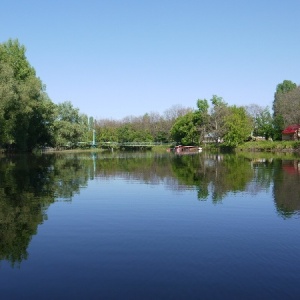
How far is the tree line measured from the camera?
56625mm

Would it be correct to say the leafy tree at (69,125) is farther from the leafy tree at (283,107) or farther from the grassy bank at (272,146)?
the leafy tree at (283,107)

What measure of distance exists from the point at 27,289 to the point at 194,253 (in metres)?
4.57

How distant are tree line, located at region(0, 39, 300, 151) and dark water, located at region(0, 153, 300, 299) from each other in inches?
1419

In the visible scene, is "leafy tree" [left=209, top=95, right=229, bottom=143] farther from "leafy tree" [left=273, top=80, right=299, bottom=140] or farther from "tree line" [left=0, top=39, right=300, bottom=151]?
"leafy tree" [left=273, top=80, right=299, bottom=140]

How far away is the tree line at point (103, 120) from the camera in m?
56.6

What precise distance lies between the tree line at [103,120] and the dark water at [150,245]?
36037 millimetres

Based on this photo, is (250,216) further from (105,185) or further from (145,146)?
(145,146)

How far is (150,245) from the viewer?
38.4 ft

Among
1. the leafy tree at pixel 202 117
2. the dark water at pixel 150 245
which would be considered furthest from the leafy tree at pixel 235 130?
the dark water at pixel 150 245

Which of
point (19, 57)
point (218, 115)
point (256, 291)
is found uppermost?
point (19, 57)

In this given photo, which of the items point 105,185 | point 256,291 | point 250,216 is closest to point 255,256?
point 256,291

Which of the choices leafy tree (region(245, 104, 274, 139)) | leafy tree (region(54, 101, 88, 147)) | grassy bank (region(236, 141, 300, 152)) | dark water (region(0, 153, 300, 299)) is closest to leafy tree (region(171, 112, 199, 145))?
grassy bank (region(236, 141, 300, 152))

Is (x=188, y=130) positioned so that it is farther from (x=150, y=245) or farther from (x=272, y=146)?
(x=150, y=245)

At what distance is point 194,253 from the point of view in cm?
1086
